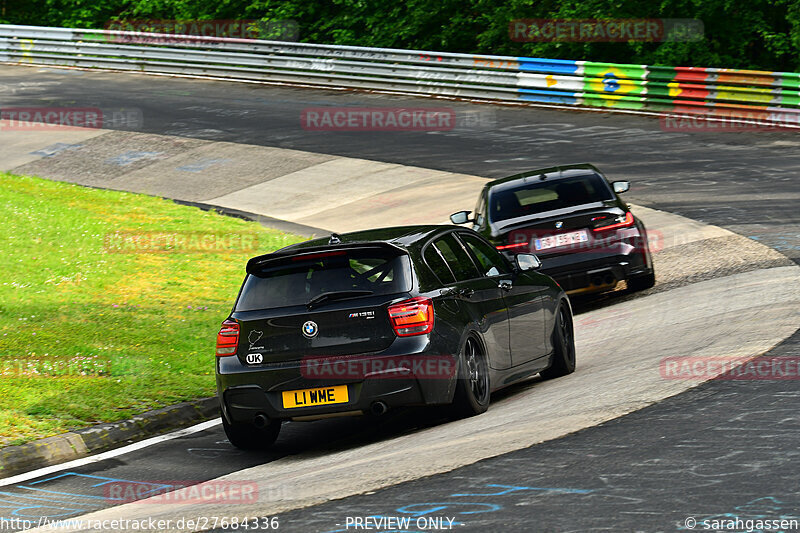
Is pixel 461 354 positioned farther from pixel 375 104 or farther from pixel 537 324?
pixel 375 104

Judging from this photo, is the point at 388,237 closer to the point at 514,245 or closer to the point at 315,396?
the point at 315,396

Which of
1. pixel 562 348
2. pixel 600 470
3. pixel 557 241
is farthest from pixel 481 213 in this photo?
pixel 600 470

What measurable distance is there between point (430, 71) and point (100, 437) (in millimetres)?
24369

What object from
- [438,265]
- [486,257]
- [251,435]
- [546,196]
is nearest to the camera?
[251,435]

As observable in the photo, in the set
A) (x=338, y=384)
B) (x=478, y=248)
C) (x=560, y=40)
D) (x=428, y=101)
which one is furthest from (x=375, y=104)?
(x=338, y=384)

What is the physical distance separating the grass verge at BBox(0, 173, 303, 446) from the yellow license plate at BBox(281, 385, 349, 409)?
2.12 meters

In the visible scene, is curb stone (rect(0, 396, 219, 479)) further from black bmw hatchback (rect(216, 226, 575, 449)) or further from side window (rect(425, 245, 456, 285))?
side window (rect(425, 245, 456, 285))

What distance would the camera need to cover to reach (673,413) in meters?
7.90

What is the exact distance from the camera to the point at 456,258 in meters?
9.40

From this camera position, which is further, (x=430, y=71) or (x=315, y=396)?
(x=430, y=71)

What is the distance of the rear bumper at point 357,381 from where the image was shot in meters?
8.16

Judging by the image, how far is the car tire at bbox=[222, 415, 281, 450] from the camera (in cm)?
868

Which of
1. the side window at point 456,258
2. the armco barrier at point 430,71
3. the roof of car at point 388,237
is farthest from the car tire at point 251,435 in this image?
the armco barrier at point 430,71

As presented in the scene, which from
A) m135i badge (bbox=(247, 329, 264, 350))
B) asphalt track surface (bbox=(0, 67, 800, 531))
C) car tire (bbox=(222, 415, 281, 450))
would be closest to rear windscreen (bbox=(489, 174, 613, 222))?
asphalt track surface (bbox=(0, 67, 800, 531))
